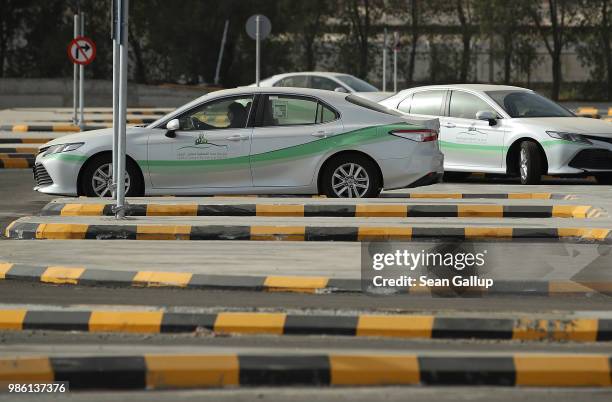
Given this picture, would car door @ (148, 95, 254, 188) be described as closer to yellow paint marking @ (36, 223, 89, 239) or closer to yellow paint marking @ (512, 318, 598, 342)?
yellow paint marking @ (36, 223, 89, 239)

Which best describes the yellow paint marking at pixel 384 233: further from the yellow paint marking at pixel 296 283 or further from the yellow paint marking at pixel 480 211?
the yellow paint marking at pixel 296 283

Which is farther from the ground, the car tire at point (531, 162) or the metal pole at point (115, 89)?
the metal pole at point (115, 89)

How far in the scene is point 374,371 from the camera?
7.31 metres

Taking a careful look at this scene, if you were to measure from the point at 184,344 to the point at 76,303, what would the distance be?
154 centimetres

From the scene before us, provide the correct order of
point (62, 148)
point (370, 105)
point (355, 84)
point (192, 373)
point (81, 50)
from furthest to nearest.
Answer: point (355, 84), point (81, 50), point (370, 105), point (62, 148), point (192, 373)

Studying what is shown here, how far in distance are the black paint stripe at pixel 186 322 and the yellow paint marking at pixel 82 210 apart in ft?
18.7

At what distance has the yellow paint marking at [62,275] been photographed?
34.5 feet

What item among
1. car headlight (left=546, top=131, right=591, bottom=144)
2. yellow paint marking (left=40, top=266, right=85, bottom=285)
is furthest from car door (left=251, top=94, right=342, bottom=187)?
yellow paint marking (left=40, top=266, right=85, bottom=285)

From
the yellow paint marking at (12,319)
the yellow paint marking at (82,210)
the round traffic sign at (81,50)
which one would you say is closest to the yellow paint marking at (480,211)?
the yellow paint marking at (82,210)

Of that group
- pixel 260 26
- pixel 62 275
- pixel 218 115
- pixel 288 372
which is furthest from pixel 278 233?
pixel 260 26

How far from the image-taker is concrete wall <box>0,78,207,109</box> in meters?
45.0

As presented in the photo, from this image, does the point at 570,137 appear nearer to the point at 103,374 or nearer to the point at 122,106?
the point at 122,106

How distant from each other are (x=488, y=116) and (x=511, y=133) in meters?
0.36

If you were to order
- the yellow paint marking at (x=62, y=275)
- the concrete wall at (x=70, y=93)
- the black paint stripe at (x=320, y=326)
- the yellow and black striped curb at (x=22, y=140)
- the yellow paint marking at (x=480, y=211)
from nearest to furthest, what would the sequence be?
the black paint stripe at (x=320, y=326), the yellow paint marking at (x=62, y=275), the yellow paint marking at (x=480, y=211), the yellow and black striped curb at (x=22, y=140), the concrete wall at (x=70, y=93)
